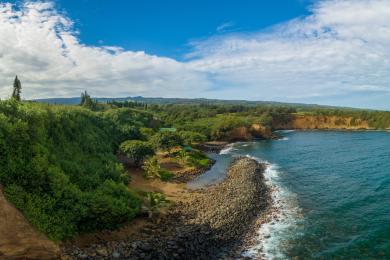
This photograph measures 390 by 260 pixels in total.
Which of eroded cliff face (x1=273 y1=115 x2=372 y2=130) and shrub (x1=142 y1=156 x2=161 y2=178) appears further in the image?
eroded cliff face (x1=273 y1=115 x2=372 y2=130)

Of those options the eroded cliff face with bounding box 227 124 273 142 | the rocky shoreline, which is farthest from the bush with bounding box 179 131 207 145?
the rocky shoreline

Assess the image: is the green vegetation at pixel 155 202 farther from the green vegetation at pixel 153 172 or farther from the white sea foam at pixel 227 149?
the white sea foam at pixel 227 149

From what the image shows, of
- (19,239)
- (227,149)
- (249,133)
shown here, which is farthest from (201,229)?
(249,133)

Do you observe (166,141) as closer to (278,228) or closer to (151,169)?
(151,169)

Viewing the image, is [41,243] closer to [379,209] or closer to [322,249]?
[322,249]

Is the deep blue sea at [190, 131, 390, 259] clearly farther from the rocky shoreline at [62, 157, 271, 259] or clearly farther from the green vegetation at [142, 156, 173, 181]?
the green vegetation at [142, 156, 173, 181]

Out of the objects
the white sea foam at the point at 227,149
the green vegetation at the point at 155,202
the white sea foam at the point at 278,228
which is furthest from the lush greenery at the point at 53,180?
the white sea foam at the point at 227,149

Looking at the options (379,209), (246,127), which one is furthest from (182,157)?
(246,127)
